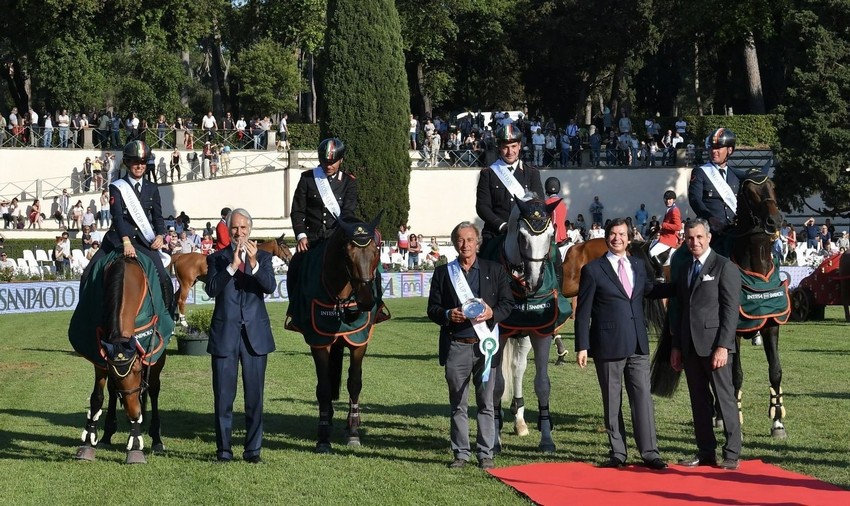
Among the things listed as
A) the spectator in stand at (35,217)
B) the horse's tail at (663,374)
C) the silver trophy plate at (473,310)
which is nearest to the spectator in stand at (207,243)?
the spectator in stand at (35,217)

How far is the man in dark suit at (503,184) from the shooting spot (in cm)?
1243

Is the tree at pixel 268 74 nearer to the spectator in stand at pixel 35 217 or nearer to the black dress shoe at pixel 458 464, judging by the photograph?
the spectator in stand at pixel 35 217

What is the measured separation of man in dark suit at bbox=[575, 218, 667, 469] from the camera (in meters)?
10.2

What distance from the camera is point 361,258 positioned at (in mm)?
11000

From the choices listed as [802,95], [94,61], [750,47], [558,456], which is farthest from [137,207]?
[94,61]

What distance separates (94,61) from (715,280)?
186 ft

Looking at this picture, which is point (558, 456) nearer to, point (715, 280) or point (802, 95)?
point (715, 280)

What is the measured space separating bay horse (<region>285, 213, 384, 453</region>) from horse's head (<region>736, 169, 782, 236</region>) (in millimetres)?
3607

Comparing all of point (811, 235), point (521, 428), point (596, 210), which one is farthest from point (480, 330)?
point (596, 210)

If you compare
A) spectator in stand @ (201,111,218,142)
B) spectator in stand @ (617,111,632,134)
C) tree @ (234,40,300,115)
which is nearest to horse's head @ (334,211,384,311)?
spectator in stand @ (201,111,218,142)

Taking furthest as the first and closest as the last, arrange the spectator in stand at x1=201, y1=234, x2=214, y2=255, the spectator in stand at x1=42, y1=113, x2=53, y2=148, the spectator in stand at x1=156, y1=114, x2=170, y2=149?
the spectator in stand at x1=156, y1=114, x2=170, y2=149
the spectator in stand at x1=42, y1=113, x2=53, y2=148
the spectator in stand at x1=201, y1=234, x2=214, y2=255

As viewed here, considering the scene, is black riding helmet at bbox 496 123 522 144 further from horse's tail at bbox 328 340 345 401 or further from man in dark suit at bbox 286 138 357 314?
horse's tail at bbox 328 340 345 401

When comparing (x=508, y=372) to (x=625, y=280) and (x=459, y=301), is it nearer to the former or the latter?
(x=459, y=301)

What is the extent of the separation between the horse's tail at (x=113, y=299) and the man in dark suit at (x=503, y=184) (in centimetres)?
369
